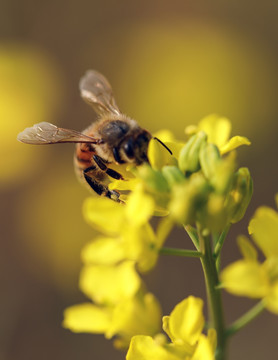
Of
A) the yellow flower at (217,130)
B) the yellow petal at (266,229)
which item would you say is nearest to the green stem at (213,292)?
the yellow petal at (266,229)

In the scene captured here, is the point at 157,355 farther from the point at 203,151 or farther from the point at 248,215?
the point at 248,215

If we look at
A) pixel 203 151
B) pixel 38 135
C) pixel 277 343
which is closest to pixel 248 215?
pixel 277 343

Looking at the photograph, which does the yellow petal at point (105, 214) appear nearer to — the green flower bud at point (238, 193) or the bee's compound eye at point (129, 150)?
the green flower bud at point (238, 193)

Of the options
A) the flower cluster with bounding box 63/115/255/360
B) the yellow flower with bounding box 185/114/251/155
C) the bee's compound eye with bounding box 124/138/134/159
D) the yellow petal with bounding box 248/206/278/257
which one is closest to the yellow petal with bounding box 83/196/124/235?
the flower cluster with bounding box 63/115/255/360

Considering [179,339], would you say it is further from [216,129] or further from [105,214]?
[216,129]

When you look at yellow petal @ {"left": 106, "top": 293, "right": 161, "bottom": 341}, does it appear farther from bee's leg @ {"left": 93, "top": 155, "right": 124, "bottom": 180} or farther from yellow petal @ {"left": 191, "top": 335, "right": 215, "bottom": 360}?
bee's leg @ {"left": 93, "top": 155, "right": 124, "bottom": 180}
